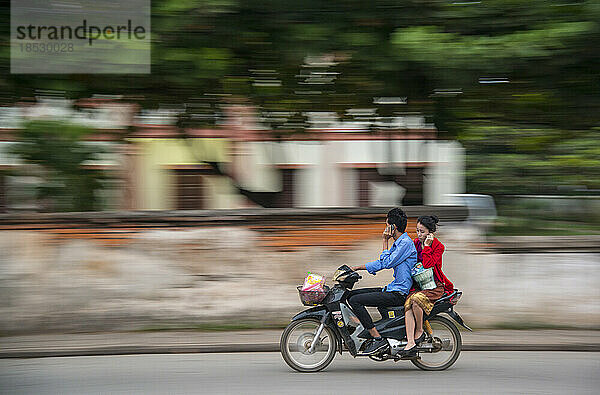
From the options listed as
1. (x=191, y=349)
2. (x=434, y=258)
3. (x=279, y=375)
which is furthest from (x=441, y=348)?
(x=191, y=349)

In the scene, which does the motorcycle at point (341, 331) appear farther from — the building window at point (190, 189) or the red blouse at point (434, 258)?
the building window at point (190, 189)

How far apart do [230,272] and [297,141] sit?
2252 mm

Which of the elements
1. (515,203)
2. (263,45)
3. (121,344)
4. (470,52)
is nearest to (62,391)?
(121,344)

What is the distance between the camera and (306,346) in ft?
24.5

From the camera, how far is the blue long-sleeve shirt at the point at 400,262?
7246 millimetres

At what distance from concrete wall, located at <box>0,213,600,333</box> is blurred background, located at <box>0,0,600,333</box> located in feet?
0.06

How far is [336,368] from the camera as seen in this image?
771 cm

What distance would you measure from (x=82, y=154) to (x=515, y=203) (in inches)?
225

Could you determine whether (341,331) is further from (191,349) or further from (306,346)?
(191,349)

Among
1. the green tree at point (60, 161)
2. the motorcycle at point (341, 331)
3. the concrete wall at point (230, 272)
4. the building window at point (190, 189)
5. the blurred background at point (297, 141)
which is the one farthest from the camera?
the building window at point (190, 189)

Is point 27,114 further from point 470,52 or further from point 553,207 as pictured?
point 553,207

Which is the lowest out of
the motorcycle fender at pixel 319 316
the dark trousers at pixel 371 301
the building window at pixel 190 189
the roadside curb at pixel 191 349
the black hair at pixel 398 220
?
the roadside curb at pixel 191 349

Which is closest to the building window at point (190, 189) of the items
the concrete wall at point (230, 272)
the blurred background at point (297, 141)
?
the blurred background at point (297, 141)

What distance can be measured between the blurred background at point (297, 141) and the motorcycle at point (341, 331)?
2563mm
